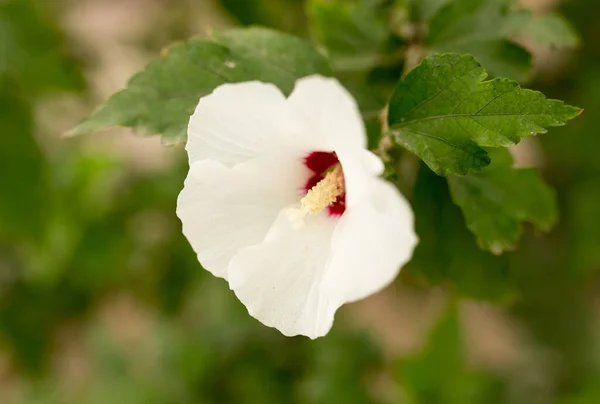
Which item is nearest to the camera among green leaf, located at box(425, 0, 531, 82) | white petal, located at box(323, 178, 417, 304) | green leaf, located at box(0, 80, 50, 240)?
white petal, located at box(323, 178, 417, 304)

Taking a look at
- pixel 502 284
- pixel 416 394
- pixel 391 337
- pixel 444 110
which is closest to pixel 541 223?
pixel 502 284

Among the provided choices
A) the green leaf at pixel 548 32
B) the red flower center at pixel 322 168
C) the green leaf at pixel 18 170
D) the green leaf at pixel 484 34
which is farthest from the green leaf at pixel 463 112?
the green leaf at pixel 18 170

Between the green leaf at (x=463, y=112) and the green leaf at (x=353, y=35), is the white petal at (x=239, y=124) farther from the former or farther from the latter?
the green leaf at (x=353, y=35)

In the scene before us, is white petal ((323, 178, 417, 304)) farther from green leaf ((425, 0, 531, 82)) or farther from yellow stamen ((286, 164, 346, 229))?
green leaf ((425, 0, 531, 82))

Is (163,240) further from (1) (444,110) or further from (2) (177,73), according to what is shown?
(1) (444,110)

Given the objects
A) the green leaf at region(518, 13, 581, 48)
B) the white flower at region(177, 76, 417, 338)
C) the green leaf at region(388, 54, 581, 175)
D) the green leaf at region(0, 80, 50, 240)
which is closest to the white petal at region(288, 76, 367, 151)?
the white flower at region(177, 76, 417, 338)

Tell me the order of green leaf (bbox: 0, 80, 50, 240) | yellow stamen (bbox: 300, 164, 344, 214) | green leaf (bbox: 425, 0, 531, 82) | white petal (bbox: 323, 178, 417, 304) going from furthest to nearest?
green leaf (bbox: 0, 80, 50, 240), green leaf (bbox: 425, 0, 531, 82), yellow stamen (bbox: 300, 164, 344, 214), white petal (bbox: 323, 178, 417, 304)

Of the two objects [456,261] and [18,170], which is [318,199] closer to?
[456,261]
